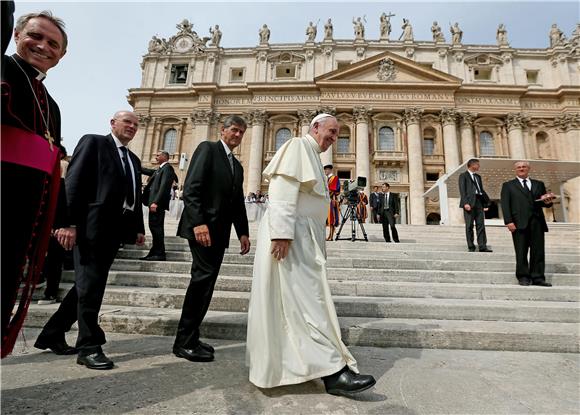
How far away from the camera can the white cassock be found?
2.02 meters

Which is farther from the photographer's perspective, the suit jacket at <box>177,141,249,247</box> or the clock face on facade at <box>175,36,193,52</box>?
the clock face on facade at <box>175,36,193,52</box>

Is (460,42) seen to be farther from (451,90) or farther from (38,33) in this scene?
(38,33)

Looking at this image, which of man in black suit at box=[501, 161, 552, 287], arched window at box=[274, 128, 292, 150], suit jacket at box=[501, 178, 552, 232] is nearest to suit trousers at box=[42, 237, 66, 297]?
man in black suit at box=[501, 161, 552, 287]

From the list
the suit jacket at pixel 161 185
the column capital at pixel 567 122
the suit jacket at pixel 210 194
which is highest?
the column capital at pixel 567 122

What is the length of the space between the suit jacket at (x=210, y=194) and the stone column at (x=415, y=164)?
2411cm

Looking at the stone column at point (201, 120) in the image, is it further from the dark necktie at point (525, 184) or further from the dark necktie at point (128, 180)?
the dark necktie at point (128, 180)

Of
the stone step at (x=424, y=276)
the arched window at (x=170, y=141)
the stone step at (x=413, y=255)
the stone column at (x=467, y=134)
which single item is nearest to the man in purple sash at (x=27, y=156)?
the stone step at (x=424, y=276)

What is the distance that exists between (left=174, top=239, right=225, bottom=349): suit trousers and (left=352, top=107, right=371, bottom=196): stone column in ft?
78.9

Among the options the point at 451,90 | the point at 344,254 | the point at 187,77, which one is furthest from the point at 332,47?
the point at 344,254

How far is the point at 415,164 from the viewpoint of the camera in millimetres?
25984

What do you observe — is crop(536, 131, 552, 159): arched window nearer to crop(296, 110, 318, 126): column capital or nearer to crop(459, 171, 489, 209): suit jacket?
crop(296, 110, 318, 126): column capital

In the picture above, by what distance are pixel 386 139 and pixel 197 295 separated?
28045 millimetres

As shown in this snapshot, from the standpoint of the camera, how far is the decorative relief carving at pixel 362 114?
89.9ft

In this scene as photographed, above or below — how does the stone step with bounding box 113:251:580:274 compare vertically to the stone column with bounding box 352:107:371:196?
below
